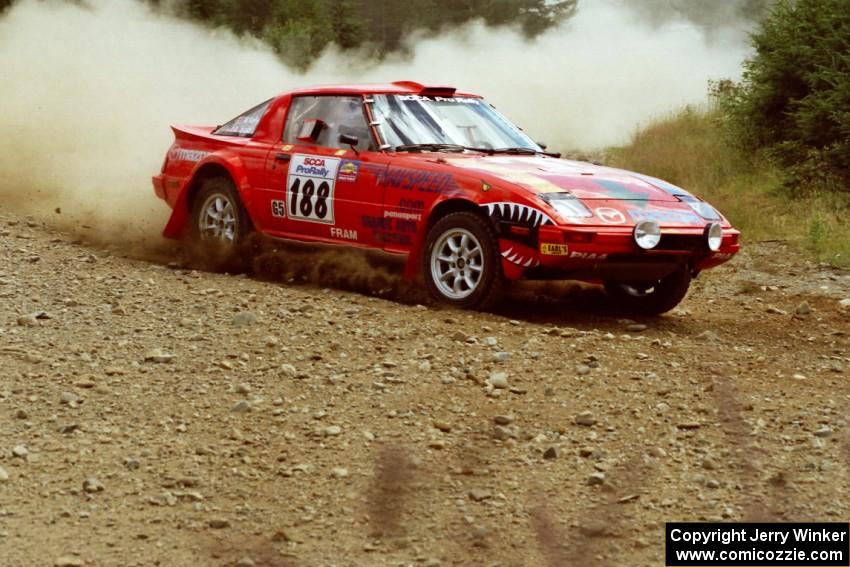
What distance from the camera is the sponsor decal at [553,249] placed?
25.3 ft

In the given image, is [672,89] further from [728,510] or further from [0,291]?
[728,510]

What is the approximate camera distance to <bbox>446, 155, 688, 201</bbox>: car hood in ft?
26.6

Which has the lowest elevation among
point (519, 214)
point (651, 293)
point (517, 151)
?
point (651, 293)

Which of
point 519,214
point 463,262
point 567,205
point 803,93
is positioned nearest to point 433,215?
point 463,262

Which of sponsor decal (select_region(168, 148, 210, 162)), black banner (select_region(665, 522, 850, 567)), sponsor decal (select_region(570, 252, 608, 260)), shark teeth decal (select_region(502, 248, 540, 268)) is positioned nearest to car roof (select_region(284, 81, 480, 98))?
sponsor decal (select_region(168, 148, 210, 162))

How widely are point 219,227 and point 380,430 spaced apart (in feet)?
15.6

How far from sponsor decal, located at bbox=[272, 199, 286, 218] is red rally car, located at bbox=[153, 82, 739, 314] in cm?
1

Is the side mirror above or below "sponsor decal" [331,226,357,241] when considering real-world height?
above

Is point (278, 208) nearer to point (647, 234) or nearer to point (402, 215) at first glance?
→ point (402, 215)

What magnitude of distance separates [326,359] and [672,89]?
24.7 m

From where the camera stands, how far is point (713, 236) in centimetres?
820

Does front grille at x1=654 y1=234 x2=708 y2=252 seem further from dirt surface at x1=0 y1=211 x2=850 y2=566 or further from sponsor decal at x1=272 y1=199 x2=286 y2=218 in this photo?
sponsor decal at x1=272 y1=199 x2=286 y2=218

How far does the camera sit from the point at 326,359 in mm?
6582

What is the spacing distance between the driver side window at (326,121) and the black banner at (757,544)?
16.2ft
